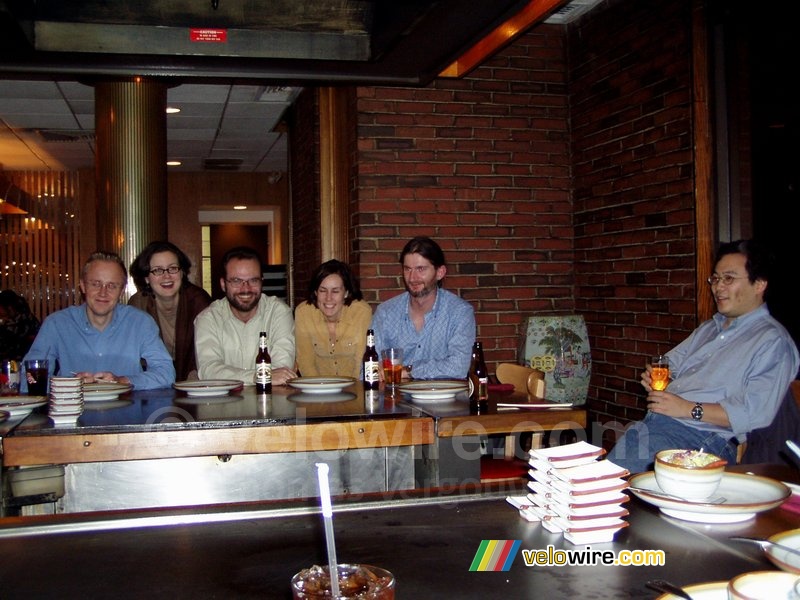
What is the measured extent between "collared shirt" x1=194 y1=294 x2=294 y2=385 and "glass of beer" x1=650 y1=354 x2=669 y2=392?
1.57m

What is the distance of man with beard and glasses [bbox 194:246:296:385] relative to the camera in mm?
3258

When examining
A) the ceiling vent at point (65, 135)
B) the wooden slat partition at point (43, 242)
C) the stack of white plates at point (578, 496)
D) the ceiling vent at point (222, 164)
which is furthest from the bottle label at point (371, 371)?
the wooden slat partition at point (43, 242)

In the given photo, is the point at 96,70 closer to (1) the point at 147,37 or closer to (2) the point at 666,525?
(1) the point at 147,37

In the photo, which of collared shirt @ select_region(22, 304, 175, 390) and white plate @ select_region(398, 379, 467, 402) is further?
collared shirt @ select_region(22, 304, 175, 390)

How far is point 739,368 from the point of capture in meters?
2.66

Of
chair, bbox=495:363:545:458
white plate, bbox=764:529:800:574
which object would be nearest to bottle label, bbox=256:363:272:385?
chair, bbox=495:363:545:458

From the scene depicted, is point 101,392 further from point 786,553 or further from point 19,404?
point 786,553

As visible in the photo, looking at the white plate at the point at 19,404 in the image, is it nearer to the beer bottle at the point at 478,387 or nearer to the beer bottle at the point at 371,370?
the beer bottle at the point at 371,370

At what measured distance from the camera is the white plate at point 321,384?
8.84 feet

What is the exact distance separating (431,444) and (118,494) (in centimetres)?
104

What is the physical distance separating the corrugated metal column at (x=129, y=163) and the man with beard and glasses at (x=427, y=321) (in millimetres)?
2491

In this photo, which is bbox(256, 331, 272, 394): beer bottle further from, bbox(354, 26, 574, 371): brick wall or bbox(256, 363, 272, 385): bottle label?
bbox(354, 26, 574, 371): brick wall

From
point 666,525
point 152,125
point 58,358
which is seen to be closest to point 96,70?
point 666,525

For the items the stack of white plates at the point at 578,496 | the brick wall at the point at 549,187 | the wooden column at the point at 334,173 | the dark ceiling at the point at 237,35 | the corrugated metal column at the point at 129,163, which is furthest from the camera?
the corrugated metal column at the point at 129,163
